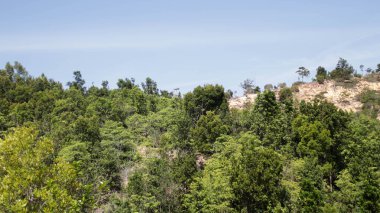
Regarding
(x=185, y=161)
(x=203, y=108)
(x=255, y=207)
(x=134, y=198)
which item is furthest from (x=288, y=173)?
(x=203, y=108)

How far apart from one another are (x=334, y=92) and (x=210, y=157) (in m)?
58.0

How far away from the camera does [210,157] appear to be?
159 ft

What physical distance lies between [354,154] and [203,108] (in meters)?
28.8

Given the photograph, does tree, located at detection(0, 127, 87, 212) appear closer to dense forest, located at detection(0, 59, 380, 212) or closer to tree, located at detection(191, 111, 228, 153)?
dense forest, located at detection(0, 59, 380, 212)

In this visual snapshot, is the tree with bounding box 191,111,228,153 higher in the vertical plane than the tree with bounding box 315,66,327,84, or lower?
lower

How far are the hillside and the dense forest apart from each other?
3261 cm

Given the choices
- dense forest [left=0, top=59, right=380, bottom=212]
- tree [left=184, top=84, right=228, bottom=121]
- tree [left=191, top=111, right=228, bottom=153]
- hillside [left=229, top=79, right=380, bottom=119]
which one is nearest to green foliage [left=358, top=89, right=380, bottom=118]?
hillside [left=229, top=79, right=380, bottom=119]

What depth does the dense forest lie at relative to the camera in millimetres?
34125

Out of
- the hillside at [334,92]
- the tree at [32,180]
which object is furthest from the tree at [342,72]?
the tree at [32,180]

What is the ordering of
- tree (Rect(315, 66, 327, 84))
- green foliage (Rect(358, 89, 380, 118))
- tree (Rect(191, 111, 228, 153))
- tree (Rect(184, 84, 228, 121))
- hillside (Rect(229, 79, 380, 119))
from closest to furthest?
1. tree (Rect(191, 111, 228, 153))
2. tree (Rect(184, 84, 228, 121))
3. green foliage (Rect(358, 89, 380, 118))
4. hillside (Rect(229, 79, 380, 119))
5. tree (Rect(315, 66, 327, 84))

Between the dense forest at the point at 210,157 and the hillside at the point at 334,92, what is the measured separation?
32606mm

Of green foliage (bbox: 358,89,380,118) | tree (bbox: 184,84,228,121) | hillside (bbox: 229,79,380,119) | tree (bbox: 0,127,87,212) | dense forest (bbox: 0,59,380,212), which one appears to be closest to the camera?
tree (bbox: 0,127,87,212)

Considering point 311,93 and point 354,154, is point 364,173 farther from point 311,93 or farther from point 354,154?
point 311,93

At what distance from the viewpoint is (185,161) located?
40.5 m
